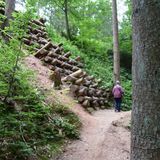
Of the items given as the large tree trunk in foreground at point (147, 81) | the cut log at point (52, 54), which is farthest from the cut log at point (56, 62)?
the large tree trunk in foreground at point (147, 81)

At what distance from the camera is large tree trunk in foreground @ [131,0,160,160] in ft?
12.1

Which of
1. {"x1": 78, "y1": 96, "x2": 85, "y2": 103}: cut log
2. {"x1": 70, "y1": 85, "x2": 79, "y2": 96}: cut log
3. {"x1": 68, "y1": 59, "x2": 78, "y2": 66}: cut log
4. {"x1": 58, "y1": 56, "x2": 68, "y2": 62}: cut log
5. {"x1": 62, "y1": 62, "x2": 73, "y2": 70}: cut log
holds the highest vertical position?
{"x1": 58, "y1": 56, "x2": 68, "y2": 62}: cut log

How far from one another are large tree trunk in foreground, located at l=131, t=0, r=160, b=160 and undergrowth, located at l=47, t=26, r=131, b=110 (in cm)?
1251

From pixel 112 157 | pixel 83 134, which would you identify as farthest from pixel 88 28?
pixel 112 157

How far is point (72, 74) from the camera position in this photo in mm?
14039

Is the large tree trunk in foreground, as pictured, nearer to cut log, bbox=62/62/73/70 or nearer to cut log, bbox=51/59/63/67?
cut log, bbox=51/59/63/67

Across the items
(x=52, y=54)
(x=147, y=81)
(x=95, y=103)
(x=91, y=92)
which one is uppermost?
(x=52, y=54)

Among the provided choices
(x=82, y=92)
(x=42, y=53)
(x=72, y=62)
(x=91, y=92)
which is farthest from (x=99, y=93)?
(x=42, y=53)

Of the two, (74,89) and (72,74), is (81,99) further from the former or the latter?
(72,74)

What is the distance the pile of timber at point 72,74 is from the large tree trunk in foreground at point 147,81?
29.4 ft

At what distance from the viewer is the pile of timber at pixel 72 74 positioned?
43.3 feet

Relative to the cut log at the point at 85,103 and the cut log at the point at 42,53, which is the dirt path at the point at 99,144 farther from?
the cut log at the point at 42,53

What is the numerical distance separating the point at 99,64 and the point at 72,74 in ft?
22.0

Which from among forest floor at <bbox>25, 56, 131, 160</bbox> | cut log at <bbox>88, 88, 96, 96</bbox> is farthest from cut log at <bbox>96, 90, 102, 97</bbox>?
forest floor at <bbox>25, 56, 131, 160</bbox>
